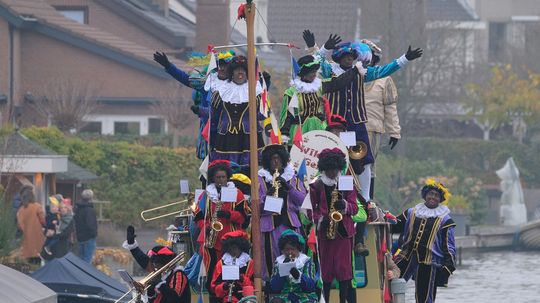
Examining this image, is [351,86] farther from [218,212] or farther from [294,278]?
[294,278]

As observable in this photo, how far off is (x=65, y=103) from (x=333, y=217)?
80.8 ft

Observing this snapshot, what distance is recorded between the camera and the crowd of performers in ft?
50.5

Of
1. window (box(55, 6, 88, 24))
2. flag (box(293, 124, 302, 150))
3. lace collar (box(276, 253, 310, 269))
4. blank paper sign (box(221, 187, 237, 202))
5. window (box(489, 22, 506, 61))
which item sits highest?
window (box(489, 22, 506, 61))

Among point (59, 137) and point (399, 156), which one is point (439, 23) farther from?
point (59, 137)

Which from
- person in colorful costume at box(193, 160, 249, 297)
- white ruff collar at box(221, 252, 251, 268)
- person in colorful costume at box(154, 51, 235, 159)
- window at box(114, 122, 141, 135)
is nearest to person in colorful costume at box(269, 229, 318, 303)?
white ruff collar at box(221, 252, 251, 268)

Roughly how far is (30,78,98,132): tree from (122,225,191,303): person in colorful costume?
24924 millimetres

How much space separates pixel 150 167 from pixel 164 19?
1256 centimetres

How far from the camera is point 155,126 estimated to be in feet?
148

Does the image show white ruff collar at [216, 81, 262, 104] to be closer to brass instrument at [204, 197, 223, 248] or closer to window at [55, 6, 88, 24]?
brass instrument at [204, 197, 223, 248]

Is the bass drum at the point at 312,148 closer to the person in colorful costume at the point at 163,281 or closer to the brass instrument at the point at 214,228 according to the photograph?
the brass instrument at the point at 214,228

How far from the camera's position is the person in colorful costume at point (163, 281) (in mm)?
15359

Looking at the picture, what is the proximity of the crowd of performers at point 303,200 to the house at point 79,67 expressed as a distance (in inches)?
926

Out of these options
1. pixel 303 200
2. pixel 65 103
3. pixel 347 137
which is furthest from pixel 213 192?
pixel 65 103

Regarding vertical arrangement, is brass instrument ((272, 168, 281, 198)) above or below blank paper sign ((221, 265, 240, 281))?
above
